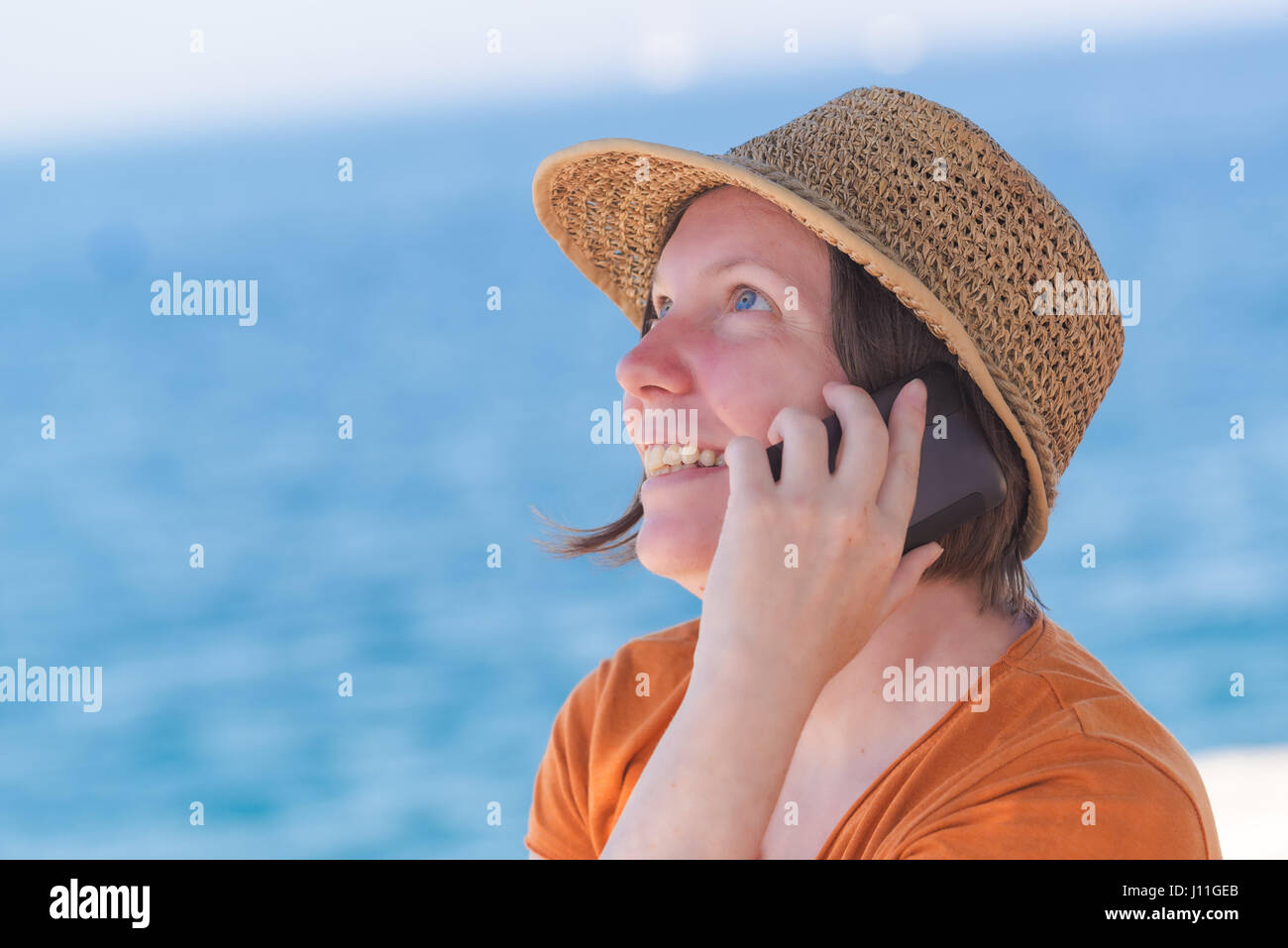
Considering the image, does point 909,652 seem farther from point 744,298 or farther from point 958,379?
point 744,298

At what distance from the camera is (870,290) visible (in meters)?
1.61

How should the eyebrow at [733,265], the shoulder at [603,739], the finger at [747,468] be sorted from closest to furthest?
the finger at [747,468] < the eyebrow at [733,265] < the shoulder at [603,739]

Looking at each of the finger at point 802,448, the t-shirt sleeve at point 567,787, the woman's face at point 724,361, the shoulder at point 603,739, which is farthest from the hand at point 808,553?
the t-shirt sleeve at point 567,787

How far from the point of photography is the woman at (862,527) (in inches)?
50.0

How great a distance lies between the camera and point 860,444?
1.39 metres

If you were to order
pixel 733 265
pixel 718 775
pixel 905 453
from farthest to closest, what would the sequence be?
pixel 733 265
pixel 905 453
pixel 718 775

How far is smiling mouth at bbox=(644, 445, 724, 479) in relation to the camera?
1581 millimetres

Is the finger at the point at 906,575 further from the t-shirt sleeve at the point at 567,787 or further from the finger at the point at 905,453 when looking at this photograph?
the t-shirt sleeve at the point at 567,787

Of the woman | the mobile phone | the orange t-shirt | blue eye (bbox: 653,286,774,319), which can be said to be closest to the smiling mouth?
the woman

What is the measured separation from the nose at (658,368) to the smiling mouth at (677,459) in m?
0.07

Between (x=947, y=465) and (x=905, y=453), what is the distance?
14 centimetres

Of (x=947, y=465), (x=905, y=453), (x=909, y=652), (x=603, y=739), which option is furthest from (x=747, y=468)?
(x=603, y=739)
